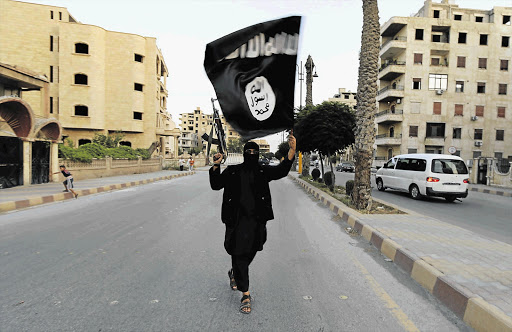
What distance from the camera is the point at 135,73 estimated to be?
131ft

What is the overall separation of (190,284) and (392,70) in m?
45.1

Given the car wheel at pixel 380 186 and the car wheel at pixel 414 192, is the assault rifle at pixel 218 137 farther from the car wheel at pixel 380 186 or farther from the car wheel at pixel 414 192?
the car wheel at pixel 380 186

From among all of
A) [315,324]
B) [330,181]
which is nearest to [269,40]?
[315,324]

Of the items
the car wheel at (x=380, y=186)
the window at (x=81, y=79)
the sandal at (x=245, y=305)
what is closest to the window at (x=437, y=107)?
the car wheel at (x=380, y=186)

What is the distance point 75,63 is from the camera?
120ft

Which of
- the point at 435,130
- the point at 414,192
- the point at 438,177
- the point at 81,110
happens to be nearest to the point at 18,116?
the point at 414,192

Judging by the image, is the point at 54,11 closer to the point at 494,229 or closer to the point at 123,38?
the point at 123,38

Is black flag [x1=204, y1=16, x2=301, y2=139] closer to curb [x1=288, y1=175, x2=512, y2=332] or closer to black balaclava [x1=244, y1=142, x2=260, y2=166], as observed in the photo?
black balaclava [x1=244, y1=142, x2=260, y2=166]

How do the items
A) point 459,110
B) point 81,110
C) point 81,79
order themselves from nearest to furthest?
1. point 81,110
2. point 81,79
3. point 459,110

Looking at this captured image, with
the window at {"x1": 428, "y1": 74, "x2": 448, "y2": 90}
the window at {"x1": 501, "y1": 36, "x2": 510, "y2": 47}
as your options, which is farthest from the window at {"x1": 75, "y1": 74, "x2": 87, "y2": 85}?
the window at {"x1": 501, "y1": 36, "x2": 510, "y2": 47}

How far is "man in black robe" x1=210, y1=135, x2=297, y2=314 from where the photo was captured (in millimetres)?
3188

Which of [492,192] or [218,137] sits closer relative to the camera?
[218,137]

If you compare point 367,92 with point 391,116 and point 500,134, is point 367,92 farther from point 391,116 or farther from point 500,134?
point 500,134

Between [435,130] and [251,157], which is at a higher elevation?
[435,130]
